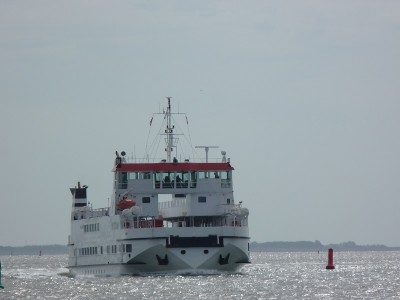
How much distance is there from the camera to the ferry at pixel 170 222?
6894 cm

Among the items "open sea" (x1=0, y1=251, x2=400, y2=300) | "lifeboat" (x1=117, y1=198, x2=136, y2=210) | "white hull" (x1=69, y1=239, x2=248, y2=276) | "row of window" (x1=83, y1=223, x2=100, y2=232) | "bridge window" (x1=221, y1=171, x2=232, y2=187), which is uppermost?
"bridge window" (x1=221, y1=171, x2=232, y2=187)

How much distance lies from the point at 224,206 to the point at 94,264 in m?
10.4

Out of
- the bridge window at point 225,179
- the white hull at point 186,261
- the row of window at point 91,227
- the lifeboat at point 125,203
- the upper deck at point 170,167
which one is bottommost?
the white hull at point 186,261

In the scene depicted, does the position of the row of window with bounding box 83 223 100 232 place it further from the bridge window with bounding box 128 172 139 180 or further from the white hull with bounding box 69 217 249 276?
the white hull with bounding box 69 217 249 276

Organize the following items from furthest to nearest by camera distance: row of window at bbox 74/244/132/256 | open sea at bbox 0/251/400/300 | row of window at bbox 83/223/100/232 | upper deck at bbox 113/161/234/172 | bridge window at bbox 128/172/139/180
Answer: row of window at bbox 83/223/100/232 → bridge window at bbox 128/172/139/180 → upper deck at bbox 113/161/234/172 → row of window at bbox 74/244/132/256 → open sea at bbox 0/251/400/300

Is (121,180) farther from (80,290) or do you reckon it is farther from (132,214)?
(80,290)

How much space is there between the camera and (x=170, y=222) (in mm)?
76062

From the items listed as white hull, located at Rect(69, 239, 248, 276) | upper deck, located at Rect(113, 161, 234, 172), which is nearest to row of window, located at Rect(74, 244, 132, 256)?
white hull, located at Rect(69, 239, 248, 276)

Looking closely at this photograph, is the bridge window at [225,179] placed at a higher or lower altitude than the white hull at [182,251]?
higher

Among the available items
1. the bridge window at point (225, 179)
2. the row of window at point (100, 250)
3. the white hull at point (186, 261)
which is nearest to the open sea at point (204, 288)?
the white hull at point (186, 261)

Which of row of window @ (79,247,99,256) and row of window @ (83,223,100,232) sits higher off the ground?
row of window @ (83,223,100,232)

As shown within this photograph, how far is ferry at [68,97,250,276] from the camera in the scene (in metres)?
68.9

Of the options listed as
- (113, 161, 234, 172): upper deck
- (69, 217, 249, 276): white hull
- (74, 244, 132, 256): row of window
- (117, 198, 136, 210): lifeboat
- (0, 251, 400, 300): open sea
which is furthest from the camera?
(113, 161, 234, 172): upper deck

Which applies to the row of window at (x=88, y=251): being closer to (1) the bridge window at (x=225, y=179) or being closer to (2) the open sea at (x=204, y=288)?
(2) the open sea at (x=204, y=288)
